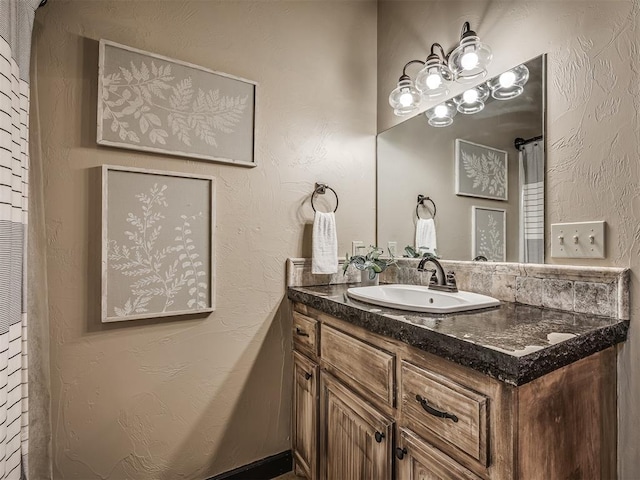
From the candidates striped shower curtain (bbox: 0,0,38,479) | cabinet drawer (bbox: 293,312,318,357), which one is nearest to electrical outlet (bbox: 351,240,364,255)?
cabinet drawer (bbox: 293,312,318,357)

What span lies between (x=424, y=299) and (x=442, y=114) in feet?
2.91

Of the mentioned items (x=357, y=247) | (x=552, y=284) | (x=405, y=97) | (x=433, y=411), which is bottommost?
(x=433, y=411)

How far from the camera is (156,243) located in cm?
133

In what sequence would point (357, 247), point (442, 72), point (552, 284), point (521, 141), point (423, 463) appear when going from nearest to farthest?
Answer: point (423, 463), point (552, 284), point (521, 141), point (442, 72), point (357, 247)

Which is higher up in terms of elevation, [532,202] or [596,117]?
[596,117]

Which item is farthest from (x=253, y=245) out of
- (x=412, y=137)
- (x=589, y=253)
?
(x=589, y=253)

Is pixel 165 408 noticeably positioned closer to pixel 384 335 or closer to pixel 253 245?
pixel 253 245

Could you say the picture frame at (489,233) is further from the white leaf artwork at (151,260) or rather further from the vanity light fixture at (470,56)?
the white leaf artwork at (151,260)

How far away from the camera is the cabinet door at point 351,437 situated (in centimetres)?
101

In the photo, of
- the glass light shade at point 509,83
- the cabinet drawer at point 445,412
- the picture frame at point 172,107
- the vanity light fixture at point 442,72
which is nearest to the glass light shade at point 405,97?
the vanity light fixture at point 442,72

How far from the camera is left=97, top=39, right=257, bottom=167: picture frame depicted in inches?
49.8

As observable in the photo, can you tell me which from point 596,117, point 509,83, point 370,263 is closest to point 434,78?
point 509,83

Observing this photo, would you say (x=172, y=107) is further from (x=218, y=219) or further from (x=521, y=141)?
(x=521, y=141)

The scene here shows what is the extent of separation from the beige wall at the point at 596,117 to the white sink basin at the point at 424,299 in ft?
1.18
